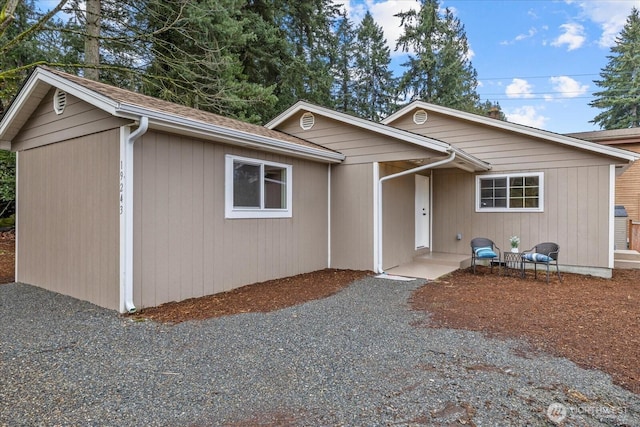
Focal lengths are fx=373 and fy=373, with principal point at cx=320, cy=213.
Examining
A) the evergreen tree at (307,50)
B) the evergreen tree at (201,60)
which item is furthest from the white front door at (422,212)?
the evergreen tree at (307,50)

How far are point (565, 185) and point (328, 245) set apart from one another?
5.17 meters

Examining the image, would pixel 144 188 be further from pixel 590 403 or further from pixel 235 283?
pixel 590 403

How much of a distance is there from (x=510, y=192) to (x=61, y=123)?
8.78 m

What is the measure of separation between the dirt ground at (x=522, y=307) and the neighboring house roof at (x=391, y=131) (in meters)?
2.37

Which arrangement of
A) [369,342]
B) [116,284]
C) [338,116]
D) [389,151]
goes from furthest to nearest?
1. [338,116]
2. [389,151]
3. [116,284]
4. [369,342]

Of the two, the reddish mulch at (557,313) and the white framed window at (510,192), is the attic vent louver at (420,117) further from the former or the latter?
the reddish mulch at (557,313)

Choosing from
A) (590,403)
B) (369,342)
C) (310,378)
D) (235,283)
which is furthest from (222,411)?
(235,283)

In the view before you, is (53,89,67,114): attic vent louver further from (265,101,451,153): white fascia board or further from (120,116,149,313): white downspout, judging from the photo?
(265,101,451,153): white fascia board

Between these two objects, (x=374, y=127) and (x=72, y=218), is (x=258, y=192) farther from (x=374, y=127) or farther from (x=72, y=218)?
(x=72, y=218)

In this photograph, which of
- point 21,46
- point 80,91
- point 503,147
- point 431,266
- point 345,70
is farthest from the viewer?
point 345,70

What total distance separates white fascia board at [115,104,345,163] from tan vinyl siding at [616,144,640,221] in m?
10.7

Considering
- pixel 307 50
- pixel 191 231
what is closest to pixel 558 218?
pixel 191 231

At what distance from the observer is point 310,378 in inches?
113

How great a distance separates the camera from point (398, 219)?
8.18 m
